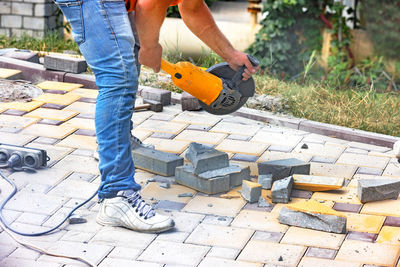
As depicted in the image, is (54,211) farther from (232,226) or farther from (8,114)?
(8,114)

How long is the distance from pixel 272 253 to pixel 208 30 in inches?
65.9

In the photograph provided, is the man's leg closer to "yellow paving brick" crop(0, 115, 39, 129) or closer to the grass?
"yellow paving brick" crop(0, 115, 39, 129)

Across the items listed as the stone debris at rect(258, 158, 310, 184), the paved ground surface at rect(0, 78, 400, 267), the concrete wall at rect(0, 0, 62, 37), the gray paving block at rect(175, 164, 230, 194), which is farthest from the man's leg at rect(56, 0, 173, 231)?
the concrete wall at rect(0, 0, 62, 37)

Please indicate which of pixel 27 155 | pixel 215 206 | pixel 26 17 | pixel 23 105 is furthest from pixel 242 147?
pixel 26 17

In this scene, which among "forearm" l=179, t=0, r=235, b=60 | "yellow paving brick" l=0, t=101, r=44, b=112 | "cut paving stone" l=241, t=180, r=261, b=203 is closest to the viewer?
"cut paving stone" l=241, t=180, r=261, b=203

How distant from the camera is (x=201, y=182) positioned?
4.12m

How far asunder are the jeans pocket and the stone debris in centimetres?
144

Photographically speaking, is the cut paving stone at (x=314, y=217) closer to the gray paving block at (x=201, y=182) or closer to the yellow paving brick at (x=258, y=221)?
the yellow paving brick at (x=258, y=221)

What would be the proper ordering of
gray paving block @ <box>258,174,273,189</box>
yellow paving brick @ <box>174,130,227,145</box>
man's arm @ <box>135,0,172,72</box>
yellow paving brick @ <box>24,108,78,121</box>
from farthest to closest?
1. yellow paving brick @ <box>24,108,78,121</box>
2. yellow paving brick @ <box>174,130,227,145</box>
3. gray paving block @ <box>258,174,273,189</box>
4. man's arm @ <box>135,0,172,72</box>

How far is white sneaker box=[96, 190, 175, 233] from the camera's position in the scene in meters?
3.57

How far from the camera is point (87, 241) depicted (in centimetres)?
348

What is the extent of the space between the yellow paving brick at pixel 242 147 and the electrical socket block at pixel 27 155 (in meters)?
1.25

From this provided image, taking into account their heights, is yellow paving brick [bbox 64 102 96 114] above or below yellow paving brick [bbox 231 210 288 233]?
above

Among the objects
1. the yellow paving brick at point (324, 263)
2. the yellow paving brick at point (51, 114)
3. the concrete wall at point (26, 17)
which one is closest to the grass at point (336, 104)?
the yellow paving brick at point (51, 114)
